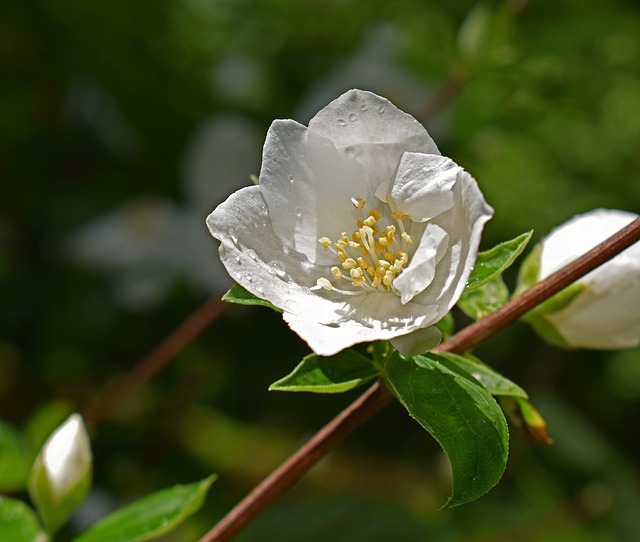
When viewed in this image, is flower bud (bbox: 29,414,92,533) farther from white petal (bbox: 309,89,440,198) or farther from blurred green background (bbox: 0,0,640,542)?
blurred green background (bbox: 0,0,640,542)

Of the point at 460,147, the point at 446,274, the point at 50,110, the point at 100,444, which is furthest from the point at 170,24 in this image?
the point at 446,274

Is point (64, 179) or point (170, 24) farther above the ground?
point (170, 24)

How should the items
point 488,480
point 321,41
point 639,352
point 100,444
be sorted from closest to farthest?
point 488,480, point 100,444, point 639,352, point 321,41

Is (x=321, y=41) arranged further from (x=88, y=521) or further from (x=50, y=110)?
(x=88, y=521)

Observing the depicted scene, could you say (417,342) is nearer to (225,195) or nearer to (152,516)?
(152,516)

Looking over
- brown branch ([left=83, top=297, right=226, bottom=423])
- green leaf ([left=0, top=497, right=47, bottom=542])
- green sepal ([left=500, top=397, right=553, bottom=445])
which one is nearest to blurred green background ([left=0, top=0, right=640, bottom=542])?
brown branch ([left=83, top=297, right=226, bottom=423])
